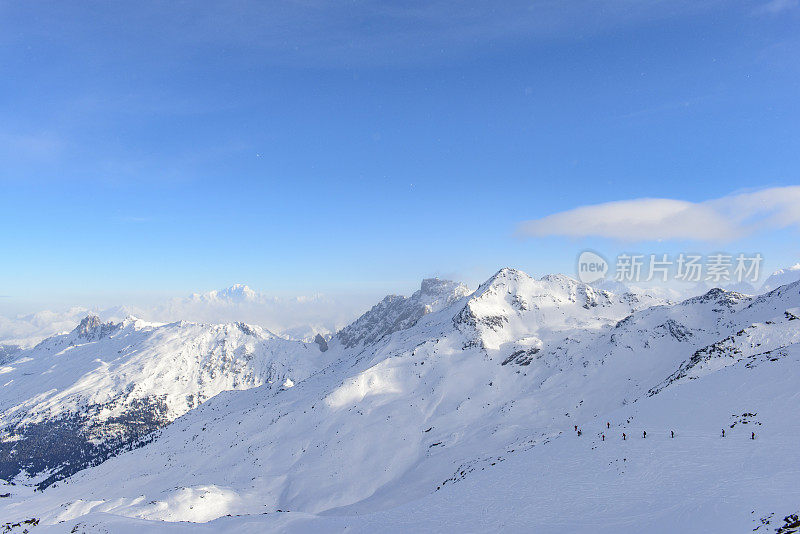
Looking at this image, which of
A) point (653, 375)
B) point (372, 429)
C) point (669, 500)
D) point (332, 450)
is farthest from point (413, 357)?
point (669, 500)

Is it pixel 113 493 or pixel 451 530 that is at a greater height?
pixel 451 530

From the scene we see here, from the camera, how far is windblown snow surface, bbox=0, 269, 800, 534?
2539 cm

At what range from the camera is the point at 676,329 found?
109375mm

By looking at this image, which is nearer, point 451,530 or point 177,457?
point 451,530

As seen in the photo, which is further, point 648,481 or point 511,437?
point 511,437

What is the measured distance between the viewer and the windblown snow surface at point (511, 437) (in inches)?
1000

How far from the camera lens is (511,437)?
80.8 m

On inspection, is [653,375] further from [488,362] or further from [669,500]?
[669,500]

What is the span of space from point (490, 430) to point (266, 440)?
6406 cm

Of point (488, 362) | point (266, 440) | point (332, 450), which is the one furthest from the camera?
point (488, 362)

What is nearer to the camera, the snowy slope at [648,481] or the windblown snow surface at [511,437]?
the snowy slope at [648,481]

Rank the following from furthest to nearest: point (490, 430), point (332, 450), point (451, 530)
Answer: point (332, 450), point (490, 430), point (451, 530)

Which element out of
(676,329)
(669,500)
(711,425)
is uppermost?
(669,500)

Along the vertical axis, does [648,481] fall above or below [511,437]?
above
